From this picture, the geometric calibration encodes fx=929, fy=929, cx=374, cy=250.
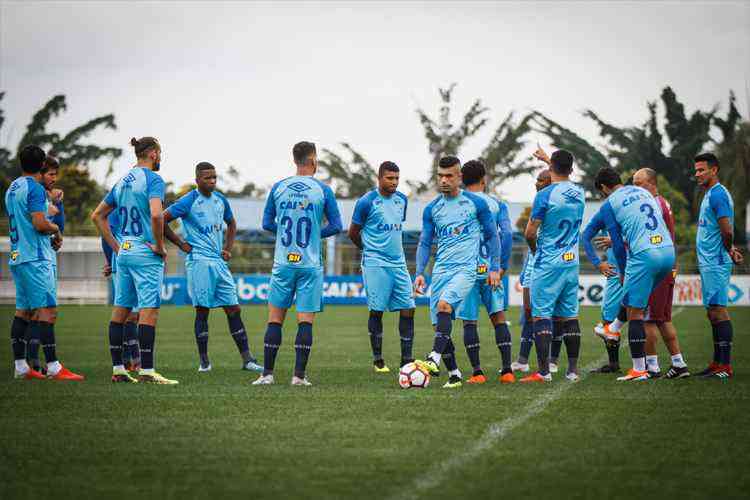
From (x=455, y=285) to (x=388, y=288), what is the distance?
1.75 meters

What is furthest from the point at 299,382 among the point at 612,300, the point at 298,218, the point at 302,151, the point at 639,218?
the point at 612,300

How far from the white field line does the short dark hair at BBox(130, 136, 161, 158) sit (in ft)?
15.1

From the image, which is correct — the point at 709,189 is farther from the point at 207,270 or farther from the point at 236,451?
the point at 236,451

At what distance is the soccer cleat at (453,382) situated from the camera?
927cm

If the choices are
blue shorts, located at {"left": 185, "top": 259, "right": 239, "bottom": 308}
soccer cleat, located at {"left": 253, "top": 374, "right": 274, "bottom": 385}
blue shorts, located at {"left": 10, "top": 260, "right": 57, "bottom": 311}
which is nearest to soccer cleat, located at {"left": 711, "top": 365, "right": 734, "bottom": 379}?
soccer cleat, located at {"left": 253, "top": 374, "right": 274, "bottom": 385}

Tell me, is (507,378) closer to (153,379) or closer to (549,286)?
(549,286)

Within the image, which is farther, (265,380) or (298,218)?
(265,380)

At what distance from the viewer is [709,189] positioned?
10.2 m

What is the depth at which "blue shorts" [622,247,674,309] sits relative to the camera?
946cm

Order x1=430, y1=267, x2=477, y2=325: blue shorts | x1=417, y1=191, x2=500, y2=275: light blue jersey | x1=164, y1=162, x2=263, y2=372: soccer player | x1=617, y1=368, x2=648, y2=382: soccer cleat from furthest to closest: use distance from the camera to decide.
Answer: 1. x1=164, y1=162, x2=263, y2=372: soccer player
2. x1=617, y1=368, x2=648, y2=382: soccer cleat
3. x1=417, y1=191, x2=500, y2=275: light blue jersey
4. x1=430, y1=267, x2=477, y2=325: blue shorts

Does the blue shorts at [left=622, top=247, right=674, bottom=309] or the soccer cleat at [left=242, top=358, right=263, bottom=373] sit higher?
the blue shorts at [left=622, top=247, right=674, bottom=309]

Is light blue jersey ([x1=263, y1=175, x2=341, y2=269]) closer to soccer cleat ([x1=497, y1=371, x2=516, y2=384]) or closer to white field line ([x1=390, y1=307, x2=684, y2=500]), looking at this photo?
soccer cleat ([x1=497, y1=371, x2=516, y2=384])

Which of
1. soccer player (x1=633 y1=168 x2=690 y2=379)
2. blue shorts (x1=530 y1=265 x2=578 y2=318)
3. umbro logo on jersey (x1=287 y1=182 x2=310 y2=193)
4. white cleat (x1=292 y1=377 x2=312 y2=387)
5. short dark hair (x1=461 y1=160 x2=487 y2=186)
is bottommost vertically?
white cleat (x1=292 y1=377 x2=312 y2=387)

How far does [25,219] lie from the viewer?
32.3 feet
